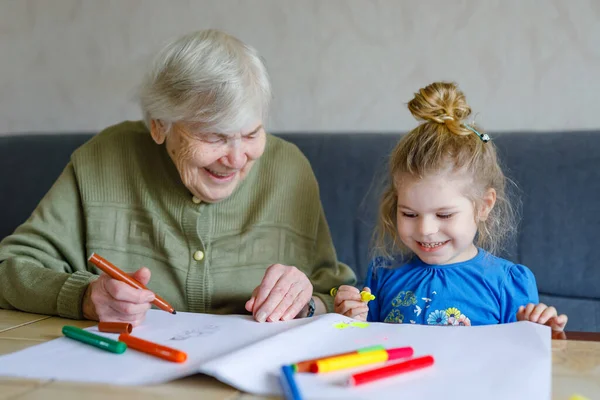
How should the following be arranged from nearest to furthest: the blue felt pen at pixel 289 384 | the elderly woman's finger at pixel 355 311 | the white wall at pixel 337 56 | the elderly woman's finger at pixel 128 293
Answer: the blue felt pen at pixel 289 384
the elderly woman's finger at pixel 128 293
the elderly woman's finger at pixel 355 311
the white wall at pixel 337 56

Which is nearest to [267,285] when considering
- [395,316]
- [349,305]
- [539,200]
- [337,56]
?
[349,305]

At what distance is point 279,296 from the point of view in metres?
1.11

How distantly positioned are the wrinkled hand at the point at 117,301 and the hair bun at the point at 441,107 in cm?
61

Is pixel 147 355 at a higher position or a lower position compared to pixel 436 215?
lower

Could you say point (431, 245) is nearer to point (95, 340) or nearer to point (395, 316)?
point (395, 316)

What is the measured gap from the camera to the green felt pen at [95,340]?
86cm

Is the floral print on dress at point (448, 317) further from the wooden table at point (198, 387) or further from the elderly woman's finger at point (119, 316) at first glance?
the elderly woman's finger at point (119, 316)

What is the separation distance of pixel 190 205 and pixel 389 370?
839 mm

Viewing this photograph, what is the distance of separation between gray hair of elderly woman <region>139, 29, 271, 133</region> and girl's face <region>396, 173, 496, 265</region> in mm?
Answer: 347

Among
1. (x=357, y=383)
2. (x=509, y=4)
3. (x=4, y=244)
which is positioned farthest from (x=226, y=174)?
(x=509, y=4)

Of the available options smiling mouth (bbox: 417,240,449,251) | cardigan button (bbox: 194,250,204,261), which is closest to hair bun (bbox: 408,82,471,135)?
smiling mouth (bbox: 417,240,449,251)

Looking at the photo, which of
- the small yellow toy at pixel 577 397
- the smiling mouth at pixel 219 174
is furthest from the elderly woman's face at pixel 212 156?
the small yellow toy at pixel 577 397

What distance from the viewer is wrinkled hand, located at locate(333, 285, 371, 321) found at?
1.19 meters

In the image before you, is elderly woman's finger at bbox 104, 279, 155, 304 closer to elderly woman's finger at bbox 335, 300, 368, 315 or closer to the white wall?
elderly woman's finger at bbox 335, 300, 368, 315
